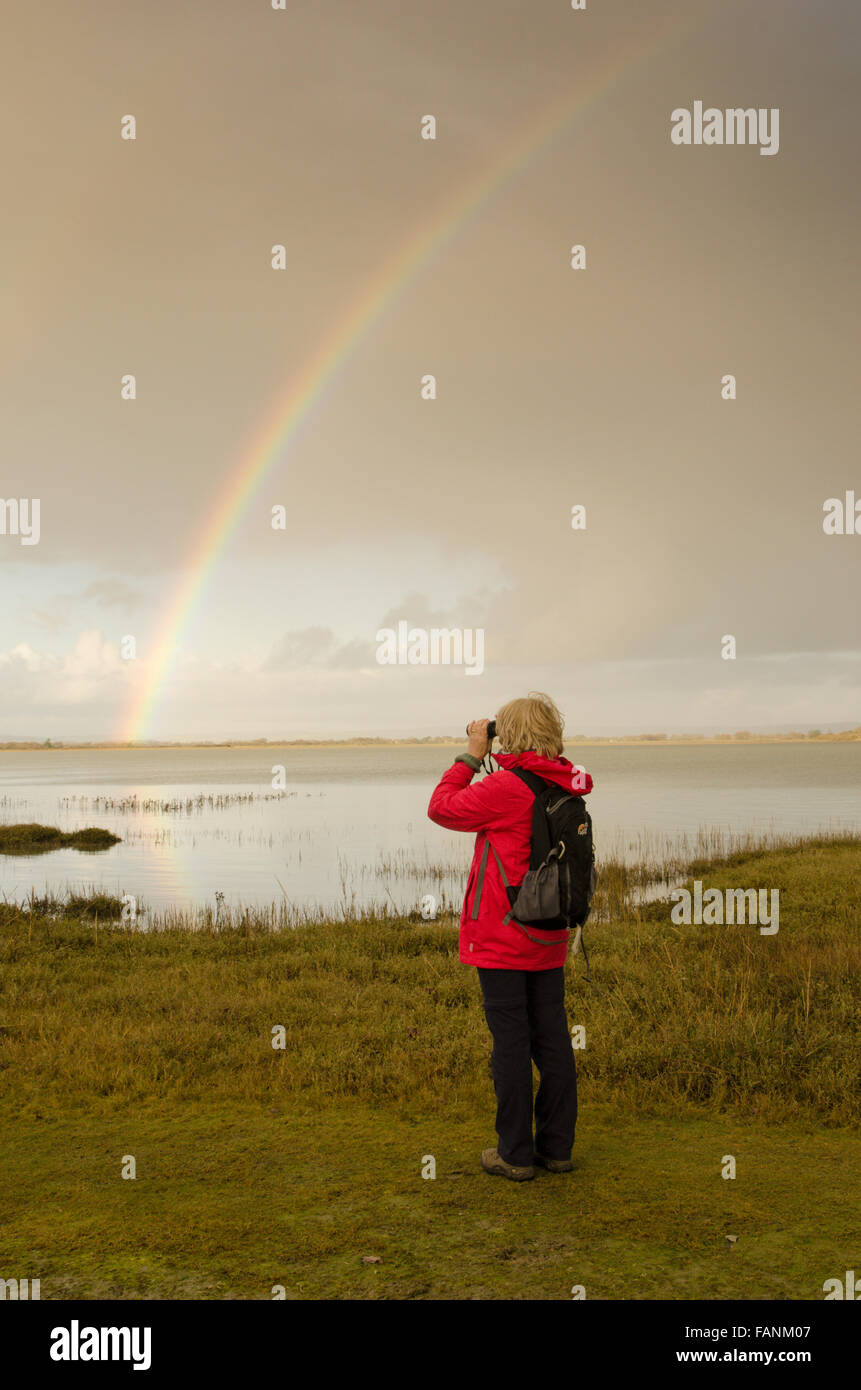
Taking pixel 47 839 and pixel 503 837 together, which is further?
pixel 47 839

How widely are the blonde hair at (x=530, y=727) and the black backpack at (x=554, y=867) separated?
0.51 feet

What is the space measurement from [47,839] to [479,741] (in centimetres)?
4044

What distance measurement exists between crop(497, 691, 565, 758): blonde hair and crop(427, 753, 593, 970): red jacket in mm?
63

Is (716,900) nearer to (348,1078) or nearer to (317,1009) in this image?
(317,1009)

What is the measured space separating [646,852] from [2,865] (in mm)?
21737

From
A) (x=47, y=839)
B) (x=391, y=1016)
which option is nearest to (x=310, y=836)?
(x=47, y=839)

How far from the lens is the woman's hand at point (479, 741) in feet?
18.5

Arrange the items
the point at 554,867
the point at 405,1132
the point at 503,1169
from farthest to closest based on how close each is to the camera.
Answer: the point at 405,1132 < the point at 503,1169 < the point at 554,867

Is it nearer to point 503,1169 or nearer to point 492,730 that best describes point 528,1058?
point 503,1169

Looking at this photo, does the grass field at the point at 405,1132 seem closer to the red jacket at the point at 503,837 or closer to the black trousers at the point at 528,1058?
the black trousers at the point at 528,1058

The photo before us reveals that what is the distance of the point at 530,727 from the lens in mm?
5500

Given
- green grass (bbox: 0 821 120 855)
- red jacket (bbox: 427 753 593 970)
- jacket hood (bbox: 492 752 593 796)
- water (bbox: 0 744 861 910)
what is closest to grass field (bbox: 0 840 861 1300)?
red jacket (bbox: 427 753 593 970)

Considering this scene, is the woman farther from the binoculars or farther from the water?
the water

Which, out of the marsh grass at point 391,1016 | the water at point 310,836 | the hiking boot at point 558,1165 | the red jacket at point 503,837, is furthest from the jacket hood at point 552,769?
the water at point 310,836
